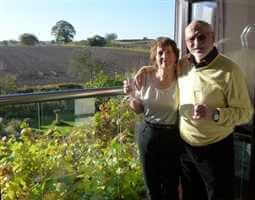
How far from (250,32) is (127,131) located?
1.29 metres

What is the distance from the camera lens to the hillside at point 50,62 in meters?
2.54

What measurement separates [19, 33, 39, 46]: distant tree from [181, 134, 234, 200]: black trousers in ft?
4.64

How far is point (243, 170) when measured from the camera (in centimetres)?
267

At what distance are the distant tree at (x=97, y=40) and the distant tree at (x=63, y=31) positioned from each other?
0.17 m

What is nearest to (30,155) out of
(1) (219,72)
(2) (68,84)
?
(2) (68,84)

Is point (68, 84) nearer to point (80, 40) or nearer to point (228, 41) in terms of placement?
point (80, 40)

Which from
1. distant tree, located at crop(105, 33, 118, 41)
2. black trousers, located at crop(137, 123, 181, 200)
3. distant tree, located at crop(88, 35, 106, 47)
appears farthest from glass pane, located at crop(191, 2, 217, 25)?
black trousers, located at crop(137, 123, 181, 200)

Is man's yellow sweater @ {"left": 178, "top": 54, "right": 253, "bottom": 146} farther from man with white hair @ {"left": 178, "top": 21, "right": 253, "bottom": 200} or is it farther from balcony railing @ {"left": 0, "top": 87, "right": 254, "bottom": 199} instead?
balcony railing @ {"left": 0, "top": 87, "right": 254, "bottom": 199}

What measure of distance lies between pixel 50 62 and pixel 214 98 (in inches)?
55.4

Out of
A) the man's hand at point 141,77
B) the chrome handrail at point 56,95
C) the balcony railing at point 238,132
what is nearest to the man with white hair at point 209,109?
the man's hand at point 141,77

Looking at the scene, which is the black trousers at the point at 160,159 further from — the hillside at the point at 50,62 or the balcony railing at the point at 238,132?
the hillside at the point at 50,62

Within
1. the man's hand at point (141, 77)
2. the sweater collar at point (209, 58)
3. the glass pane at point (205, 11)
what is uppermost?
the glass pane at point (205, 11)

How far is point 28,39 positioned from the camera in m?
2.68

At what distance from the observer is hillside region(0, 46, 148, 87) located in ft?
8.32
